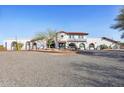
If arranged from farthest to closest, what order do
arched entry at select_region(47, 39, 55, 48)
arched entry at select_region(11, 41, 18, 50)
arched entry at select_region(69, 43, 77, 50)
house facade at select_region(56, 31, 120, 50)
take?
arched entry at select_region(47, 39, 55, 48) < arched entry at select_region(11, 41, 18, 50) < arched entry at select_region(69, 43, 77, 50) < house facade at select_region(56, 31, 120, 50)

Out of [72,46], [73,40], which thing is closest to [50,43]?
[73,40]

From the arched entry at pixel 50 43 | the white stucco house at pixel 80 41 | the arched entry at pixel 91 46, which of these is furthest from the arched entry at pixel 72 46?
the arched entry at pixel 50 43

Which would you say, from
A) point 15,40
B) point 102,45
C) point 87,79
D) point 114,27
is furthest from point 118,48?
point 87,79

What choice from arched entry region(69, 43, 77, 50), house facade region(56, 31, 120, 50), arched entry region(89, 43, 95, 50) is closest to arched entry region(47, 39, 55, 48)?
house facade region(56, 31, 120, 50)

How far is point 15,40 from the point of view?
26.4 meters

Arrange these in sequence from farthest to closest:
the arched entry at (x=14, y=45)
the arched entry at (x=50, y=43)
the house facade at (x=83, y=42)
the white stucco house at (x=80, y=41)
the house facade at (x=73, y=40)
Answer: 1. the arched entry at (x=50, y=43)
2. the arched entry at (x=14, y=45)
3. the house facade at (x=83, y=42)
4. the house facade at (x=73, y=40)
5. the white stucco house at (x=80, y=41)

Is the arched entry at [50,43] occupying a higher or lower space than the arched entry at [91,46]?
higher

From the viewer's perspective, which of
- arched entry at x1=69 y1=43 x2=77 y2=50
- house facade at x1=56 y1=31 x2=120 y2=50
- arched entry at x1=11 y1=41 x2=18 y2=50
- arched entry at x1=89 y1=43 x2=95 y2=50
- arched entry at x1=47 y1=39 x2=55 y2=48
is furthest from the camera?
arched entry at x1=47 y1=39 x2=55 y2=48

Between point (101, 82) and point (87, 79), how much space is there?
45 centimetres

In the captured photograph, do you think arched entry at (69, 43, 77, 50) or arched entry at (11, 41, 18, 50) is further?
arched entry at (11, 41, 18, 50)

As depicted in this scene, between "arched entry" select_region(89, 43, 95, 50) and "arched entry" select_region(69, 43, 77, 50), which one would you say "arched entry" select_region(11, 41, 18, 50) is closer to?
"arched entry" select_region(69, 43, 77, 50)

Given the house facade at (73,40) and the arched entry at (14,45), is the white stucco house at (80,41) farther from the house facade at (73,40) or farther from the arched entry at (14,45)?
the arched entry at (14,45)

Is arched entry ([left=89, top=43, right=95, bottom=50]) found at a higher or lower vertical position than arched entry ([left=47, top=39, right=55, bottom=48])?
lower

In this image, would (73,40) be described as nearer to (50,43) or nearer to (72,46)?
(72,46)
